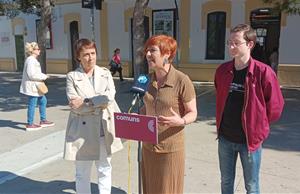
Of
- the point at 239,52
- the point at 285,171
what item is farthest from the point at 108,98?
the point at 285,171

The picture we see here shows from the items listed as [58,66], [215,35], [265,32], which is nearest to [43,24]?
[58,66]

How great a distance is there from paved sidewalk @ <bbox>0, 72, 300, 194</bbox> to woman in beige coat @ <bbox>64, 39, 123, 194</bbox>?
861 millimetres

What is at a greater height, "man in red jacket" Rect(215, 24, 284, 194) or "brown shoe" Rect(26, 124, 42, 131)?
"man in red jacket" Rect(215, 24, 284, 194)

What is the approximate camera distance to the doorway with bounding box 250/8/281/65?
13289 millimetres

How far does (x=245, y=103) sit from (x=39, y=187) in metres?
2.90

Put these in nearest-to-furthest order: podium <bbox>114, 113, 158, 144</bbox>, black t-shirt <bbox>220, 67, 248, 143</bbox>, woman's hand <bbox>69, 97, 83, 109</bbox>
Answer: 1. podium <bbox>114, 113, 158, 144</bbox>
2. black t-shirt <bbox>220, 67, 248, 143</bbox>
3. woman's hand <bbox>69, 97, 83, 109</bbox>

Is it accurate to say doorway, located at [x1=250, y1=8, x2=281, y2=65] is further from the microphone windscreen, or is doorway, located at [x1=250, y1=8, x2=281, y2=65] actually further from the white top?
the microphone windscreen

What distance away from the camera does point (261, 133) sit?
3.08m

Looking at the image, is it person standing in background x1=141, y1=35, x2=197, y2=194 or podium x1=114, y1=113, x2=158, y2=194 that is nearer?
podium x1=114, y1=113, x2=158, y2=194

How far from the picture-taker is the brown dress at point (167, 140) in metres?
2.89

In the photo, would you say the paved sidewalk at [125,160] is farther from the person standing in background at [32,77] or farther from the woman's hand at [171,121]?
the woman's hand at [171,121]

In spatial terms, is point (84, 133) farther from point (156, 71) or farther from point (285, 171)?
point (285, 171)

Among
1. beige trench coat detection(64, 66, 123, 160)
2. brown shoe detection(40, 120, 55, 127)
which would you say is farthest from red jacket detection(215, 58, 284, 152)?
brown shoe detection(40, 120, 55, 127)

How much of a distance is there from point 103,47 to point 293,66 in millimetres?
8471
